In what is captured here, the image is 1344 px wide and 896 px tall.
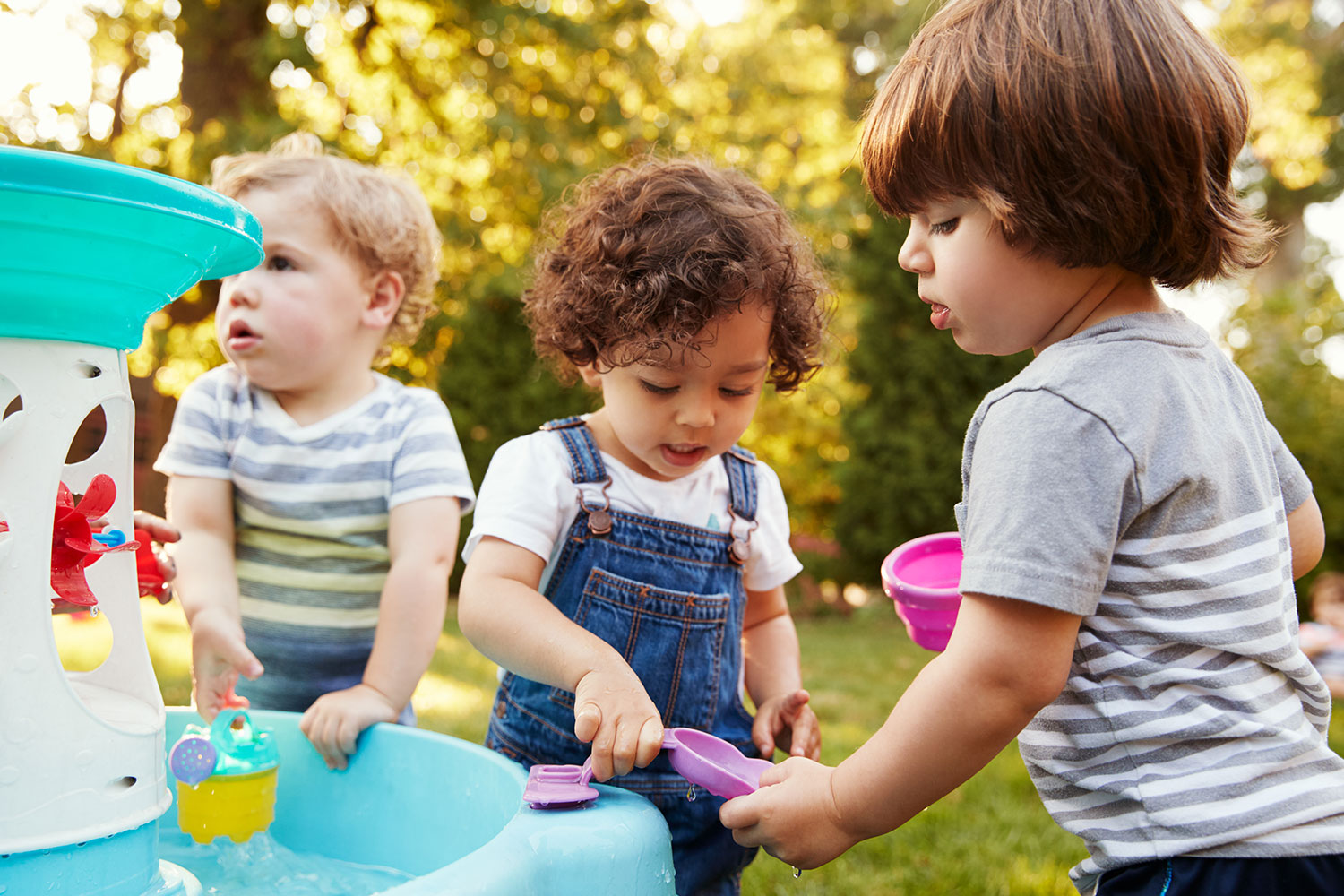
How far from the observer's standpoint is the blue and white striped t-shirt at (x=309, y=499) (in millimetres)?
2139

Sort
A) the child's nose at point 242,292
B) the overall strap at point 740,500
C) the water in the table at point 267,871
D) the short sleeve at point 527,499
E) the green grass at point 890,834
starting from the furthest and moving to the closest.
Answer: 1. the green grass at point 890,834
2. the child's nose at point 242,292
3. the overall strap at point 740,500
4. the short sleeve at point 527,499
5. the water in the table at point 267,871

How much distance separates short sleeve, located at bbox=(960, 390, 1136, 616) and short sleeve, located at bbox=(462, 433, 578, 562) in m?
0.78

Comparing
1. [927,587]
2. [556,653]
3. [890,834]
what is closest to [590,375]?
[556,653]

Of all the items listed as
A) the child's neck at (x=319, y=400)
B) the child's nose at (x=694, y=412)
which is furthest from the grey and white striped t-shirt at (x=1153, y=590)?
the child's neck at (x=319, y=400)

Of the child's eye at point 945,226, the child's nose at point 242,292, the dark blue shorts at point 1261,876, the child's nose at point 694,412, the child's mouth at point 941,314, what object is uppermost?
the child's nose at point 242,292

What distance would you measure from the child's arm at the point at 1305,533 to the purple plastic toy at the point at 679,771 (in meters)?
0.85

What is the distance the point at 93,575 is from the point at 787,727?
1.13 meters

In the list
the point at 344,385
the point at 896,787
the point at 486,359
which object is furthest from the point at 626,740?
the point at 486,359

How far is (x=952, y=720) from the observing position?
110 centimetres

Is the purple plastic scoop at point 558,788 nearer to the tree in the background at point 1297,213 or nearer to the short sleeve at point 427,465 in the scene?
the short sleeve at point 427,465

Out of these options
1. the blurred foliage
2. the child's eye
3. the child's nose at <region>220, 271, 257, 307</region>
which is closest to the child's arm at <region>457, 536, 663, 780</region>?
the child's eye

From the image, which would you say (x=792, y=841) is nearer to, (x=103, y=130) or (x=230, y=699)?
(x=230, y=699)

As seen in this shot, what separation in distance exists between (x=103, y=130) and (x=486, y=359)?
5.28 metres

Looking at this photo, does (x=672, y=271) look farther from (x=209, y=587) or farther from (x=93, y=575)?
(x=209, y=587)
